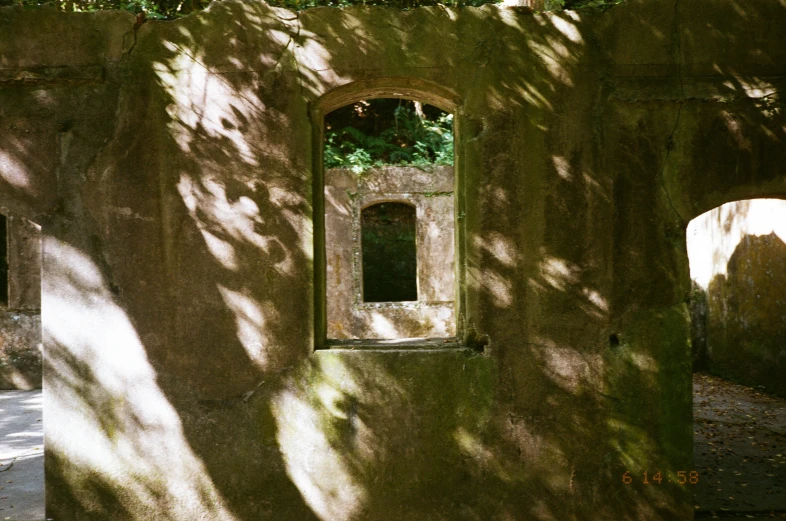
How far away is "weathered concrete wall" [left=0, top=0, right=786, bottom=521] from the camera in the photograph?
13.4 feet

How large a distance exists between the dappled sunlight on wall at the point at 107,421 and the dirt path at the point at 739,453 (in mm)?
3886

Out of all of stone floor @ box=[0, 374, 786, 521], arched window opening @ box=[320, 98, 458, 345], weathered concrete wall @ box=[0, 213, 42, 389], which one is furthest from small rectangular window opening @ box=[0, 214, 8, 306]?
arched window opening @ box=[320, 98, 458, 345]

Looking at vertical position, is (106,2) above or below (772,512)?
above

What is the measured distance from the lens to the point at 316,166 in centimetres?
423

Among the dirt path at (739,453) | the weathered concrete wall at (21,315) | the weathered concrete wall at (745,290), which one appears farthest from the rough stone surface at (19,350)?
the weathered concrete wall at (745,290)

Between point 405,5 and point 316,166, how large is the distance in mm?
6147

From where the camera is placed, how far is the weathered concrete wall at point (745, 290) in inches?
332

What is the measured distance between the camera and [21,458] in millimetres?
5926

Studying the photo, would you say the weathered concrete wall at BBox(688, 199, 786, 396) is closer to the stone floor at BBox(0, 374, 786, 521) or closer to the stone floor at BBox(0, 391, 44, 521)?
the stone floor at BBox(0, 374, 786, 521)

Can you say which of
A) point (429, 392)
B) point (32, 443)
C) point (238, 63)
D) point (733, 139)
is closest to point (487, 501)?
point (429, 392)

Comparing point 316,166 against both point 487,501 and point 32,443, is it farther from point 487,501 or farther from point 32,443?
point 32,443

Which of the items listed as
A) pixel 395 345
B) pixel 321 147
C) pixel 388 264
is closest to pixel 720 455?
pixel 395 345

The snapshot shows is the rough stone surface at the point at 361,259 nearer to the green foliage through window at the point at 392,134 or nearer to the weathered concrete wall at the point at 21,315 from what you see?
the green foliage through window at the point at 392,134

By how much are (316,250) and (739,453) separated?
4935mm
